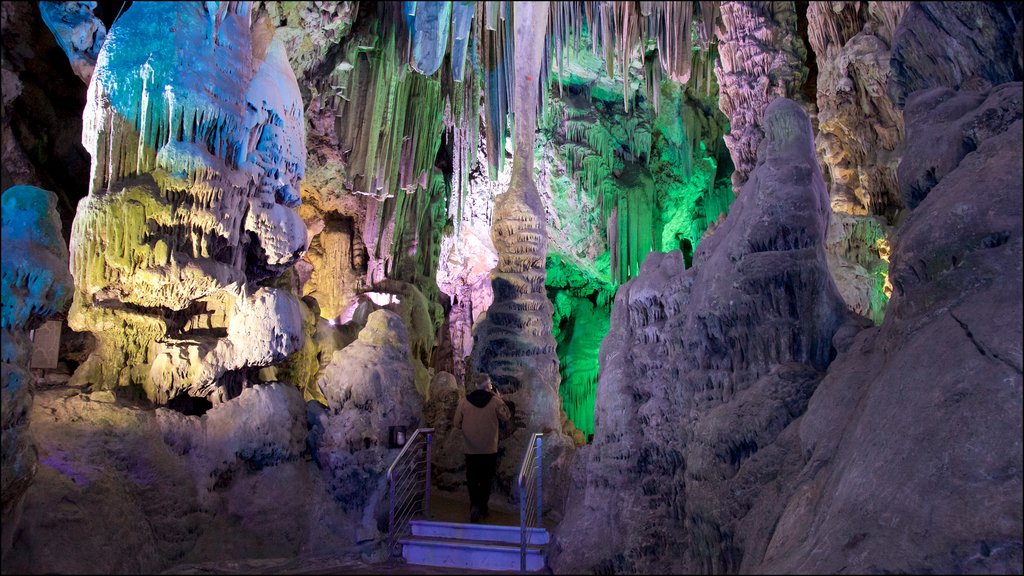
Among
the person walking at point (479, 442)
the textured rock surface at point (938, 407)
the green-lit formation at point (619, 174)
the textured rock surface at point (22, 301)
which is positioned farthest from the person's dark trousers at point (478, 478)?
the green-lit formation at point (619, 174)

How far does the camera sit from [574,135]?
14.0m

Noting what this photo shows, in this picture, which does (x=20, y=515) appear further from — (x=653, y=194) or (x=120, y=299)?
(x=653, y=194)

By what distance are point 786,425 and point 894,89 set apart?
2.35 metres

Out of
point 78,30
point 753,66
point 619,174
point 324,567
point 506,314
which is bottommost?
point 324,567

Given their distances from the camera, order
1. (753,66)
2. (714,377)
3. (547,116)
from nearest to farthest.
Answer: (714,377), (753,66), (547,116)

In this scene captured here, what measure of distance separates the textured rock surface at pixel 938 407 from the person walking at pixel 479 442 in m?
3.29

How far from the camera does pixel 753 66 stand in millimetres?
10695

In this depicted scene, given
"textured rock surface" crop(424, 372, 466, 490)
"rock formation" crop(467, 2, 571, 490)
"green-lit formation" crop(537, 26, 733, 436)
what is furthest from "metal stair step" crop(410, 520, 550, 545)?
"green-lit formation" crop(537, 26, 733, 436)

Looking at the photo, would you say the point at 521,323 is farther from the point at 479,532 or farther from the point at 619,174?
the point at 619,174

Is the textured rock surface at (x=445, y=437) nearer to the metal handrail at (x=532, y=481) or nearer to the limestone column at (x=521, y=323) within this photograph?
the limestone column at (x=521, y=323)

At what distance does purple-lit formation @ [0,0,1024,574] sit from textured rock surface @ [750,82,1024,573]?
17 millimetres

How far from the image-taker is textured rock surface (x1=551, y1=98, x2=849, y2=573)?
4.82 m

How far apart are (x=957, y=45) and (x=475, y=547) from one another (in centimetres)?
497

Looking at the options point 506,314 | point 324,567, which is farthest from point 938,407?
point 506,314
